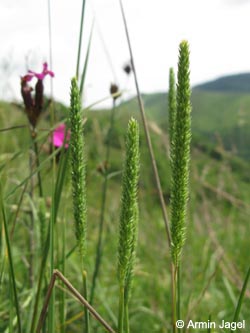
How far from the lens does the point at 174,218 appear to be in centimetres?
62

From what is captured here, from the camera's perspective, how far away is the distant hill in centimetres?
8499

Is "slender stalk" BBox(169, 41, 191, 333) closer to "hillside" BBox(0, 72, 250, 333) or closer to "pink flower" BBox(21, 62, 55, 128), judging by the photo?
"hillside" BBox(0, 72, 250, 333)

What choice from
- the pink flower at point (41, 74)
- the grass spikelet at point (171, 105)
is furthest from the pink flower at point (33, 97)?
the grass spikelet at point (171, 105)

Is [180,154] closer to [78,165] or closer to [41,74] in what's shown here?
[78,165]

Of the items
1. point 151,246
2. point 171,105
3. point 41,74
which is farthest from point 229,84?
point 171,105

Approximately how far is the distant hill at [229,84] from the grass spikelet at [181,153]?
84.9 m

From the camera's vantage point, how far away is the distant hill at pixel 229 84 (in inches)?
3346

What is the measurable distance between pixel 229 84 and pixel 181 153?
89686 millimetres

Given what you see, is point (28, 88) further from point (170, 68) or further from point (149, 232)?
point (149, 232)

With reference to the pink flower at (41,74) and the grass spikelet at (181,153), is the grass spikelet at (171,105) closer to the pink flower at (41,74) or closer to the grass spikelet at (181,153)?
the grass spikelet at (181,153)

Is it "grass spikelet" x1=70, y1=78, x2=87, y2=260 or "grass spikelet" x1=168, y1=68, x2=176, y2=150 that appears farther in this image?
"grass spikelet" x1=168, y1=68, x2=176, y2=150

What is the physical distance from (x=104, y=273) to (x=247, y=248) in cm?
112

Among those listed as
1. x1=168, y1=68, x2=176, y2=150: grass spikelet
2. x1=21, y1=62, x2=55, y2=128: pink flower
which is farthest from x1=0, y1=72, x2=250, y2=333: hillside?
Answer: x1=168, y1=68, x2=176, y2=150: grass spikelet

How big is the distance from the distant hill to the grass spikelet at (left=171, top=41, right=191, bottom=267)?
84926 millimetres
